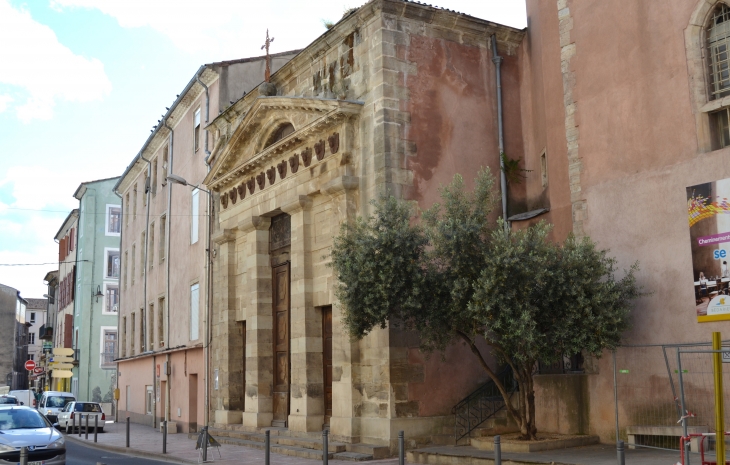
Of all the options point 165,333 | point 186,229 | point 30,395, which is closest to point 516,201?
point 186,229

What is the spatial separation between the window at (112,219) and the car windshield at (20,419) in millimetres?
37403

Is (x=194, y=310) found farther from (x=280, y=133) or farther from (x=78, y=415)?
(x=280, y=133)

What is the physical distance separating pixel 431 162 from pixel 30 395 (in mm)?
30795

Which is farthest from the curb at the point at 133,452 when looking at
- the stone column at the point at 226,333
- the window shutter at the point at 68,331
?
the window shutter at the point at 68,331

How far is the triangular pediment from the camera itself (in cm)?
1841

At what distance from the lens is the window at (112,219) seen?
51.3m

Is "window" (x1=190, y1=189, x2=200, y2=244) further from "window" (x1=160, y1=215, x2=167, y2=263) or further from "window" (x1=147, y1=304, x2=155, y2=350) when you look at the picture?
"window" (x1=147, y1=304, x2=155, y2=350)

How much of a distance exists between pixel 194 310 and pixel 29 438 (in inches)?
559

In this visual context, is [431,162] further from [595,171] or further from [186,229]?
[186,229]

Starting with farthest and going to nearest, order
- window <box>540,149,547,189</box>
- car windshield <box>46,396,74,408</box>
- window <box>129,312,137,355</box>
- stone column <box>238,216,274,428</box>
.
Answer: window <box>129,312,137,355</box> → car windshield <box>46,396,74,408</box> → stone column <box>238,216,274,428</box> → window <box>540,149,547,189</box>

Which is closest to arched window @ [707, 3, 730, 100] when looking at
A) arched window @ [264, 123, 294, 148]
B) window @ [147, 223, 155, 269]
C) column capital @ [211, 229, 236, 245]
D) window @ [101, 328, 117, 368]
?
arched window @ [264, 123, 294, 148]

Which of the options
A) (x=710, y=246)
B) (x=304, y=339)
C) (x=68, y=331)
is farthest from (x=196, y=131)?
(x=68, y=331)

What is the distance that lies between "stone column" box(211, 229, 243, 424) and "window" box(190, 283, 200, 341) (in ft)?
9.74

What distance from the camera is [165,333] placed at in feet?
104
